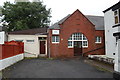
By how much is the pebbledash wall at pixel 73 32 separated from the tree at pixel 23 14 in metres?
14.0

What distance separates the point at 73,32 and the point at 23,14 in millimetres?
17722

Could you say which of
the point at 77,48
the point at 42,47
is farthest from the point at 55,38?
the point at 77,48

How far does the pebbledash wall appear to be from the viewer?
1792 cm

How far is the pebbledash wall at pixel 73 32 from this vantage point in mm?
17922

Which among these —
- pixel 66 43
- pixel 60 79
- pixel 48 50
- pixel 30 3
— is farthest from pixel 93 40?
pixel 30 3

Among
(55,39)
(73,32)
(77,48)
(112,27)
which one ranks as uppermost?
(112,27)

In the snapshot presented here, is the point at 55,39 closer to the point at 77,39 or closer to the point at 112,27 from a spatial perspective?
the point at 77,39

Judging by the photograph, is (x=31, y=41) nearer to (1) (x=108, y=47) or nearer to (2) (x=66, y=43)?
(2) (x=66, y=43)

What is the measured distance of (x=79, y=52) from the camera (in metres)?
18.8

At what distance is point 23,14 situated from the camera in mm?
31469

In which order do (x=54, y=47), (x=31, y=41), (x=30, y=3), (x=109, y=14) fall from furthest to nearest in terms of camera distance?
1. (x=30, y=3)
2. (x=31, y=41)
3. (x=54, y=47)
4. (x=109, y=14)

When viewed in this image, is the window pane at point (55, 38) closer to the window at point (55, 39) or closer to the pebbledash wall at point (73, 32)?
the window at point (55, 39)

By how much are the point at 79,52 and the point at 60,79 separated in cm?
1250

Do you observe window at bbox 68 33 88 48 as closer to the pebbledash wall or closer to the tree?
the pebbledash wall
